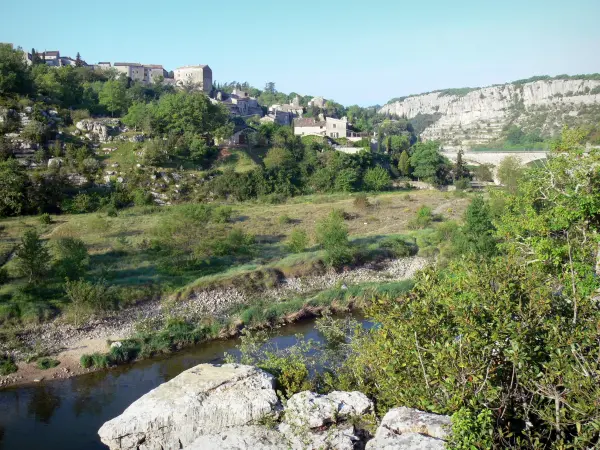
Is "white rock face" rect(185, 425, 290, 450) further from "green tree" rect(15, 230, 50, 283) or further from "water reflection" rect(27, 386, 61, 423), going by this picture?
"green tree" rect(15, 230, 50, 283)

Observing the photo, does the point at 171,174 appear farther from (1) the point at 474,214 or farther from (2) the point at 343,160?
(1) the point at 474,214

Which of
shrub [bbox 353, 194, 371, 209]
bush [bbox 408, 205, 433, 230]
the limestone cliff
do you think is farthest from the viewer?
the limestone cliff

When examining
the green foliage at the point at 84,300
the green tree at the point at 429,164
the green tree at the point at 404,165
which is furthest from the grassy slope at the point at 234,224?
the green tree at the point at 404,165

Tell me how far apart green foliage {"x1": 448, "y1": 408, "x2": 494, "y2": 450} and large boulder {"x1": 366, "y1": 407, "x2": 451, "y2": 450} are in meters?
0.31

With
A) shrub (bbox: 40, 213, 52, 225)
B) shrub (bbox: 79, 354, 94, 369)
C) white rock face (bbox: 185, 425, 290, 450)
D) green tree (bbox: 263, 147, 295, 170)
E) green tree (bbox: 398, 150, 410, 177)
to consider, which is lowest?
shrub (bbox: 79, 354, 94, 369)

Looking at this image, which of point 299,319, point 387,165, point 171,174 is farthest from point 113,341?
point 387,165

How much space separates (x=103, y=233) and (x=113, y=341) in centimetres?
1460

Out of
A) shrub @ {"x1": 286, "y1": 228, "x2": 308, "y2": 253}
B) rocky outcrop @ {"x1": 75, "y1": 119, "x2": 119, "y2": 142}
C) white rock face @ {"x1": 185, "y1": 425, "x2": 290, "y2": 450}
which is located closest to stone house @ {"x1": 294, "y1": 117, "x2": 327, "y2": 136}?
rocky outcrop @ {"x1": 75, "y1": 119, "x2": 119, "y2": 142}

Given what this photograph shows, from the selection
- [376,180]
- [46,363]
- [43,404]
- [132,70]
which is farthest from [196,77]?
[43,404]

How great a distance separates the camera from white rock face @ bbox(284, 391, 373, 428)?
852 centimetres

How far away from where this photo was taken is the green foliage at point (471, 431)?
19.2ft

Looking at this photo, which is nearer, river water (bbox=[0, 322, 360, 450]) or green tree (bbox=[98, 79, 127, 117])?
river water (bbox=[0, 322, 360, 450])

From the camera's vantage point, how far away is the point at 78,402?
579 inches

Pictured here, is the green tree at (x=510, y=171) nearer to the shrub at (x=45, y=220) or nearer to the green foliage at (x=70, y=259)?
the green foliage at (x=70, y=259)
